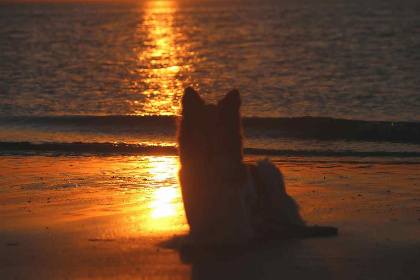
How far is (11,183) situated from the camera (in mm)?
10180

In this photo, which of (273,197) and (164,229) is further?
(164,229)

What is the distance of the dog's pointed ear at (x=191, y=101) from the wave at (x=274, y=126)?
11.7 meters

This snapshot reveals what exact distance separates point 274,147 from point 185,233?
8955mm

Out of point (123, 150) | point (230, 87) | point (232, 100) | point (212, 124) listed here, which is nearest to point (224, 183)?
point (212, 124)

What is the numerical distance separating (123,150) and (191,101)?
930 centimetres

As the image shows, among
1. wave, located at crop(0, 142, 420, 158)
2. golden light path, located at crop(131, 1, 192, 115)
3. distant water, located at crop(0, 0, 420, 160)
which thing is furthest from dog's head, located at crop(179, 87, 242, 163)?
golden light path, located at crop(131, 1, 192, 115)

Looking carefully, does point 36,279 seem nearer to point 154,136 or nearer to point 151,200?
point 151,200

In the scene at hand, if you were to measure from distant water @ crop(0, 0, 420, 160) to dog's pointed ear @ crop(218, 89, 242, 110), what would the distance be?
9.00 metres

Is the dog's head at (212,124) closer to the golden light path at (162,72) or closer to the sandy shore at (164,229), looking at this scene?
the sandy shore at (164,229)

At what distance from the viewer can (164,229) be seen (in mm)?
7117

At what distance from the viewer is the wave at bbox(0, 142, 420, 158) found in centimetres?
1395

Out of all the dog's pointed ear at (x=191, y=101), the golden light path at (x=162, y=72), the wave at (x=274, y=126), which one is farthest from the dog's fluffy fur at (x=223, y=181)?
the golden light path at (x=162, y=72)

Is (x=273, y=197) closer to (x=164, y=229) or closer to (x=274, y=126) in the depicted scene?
(x=164, y=229)

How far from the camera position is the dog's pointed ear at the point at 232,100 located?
533cm
